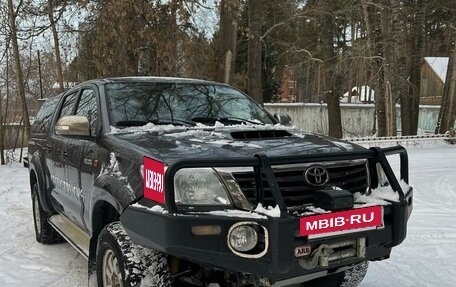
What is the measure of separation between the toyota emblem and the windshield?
1.36 m

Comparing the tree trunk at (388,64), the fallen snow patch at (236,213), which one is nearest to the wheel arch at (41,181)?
the fallen snow patch at (236,213)

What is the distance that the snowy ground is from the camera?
454 centimetres

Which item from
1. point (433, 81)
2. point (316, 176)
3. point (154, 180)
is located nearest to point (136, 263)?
point (154, 180)

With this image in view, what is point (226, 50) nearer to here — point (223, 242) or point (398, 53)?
point (398, 53)

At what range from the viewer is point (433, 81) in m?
46.5

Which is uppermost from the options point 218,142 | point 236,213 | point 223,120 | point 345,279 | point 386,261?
point 223,120

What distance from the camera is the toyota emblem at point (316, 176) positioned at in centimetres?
311

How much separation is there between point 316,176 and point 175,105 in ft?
5.66

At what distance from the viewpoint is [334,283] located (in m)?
4.20

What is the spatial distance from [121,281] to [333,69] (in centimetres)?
1802

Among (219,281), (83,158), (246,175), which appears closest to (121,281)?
(219,281)

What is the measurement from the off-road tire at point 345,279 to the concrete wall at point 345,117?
2303 centimetres

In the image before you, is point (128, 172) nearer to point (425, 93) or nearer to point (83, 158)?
point (83, 158)

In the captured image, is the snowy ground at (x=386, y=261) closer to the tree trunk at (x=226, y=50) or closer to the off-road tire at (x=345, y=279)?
the off-road tire at (x=345, y=279)
